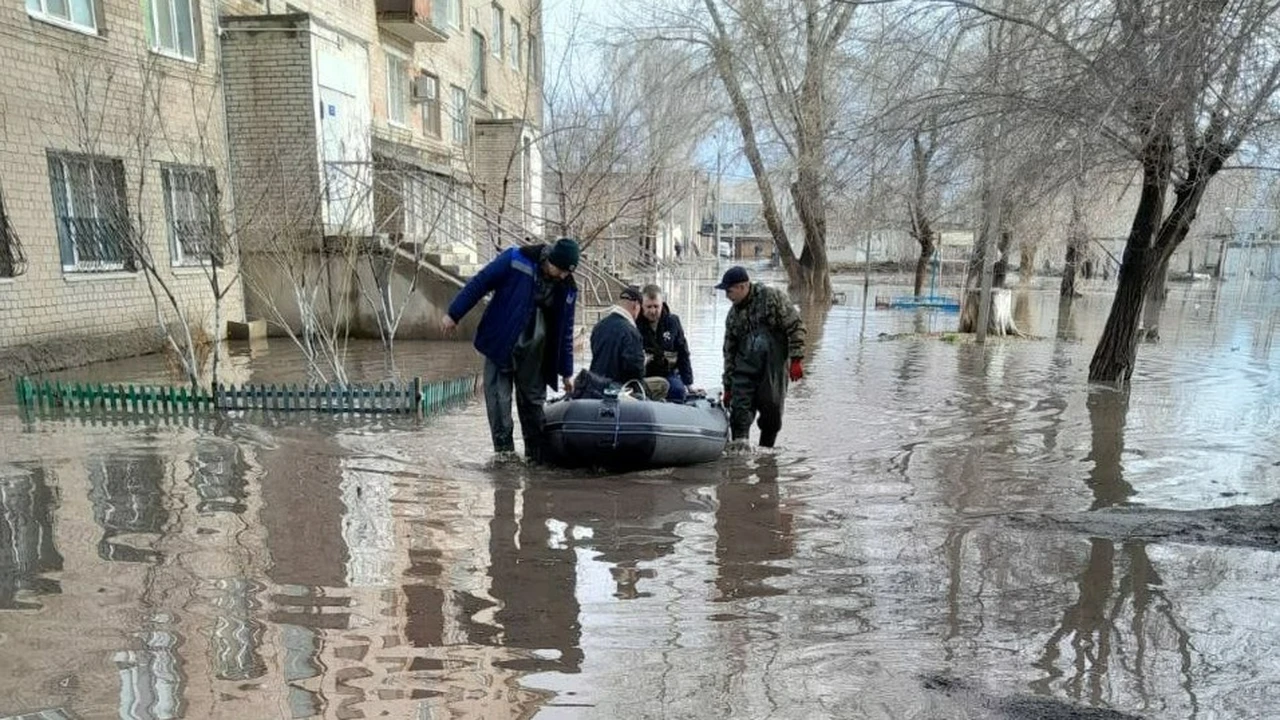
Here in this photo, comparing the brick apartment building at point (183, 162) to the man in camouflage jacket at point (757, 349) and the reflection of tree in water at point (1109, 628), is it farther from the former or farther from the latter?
the reflection of tree in water at point (1109, 628)

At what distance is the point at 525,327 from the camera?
5578 mm

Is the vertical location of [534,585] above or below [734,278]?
below

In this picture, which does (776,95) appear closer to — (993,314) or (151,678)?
(993,314)

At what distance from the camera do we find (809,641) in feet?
10.3

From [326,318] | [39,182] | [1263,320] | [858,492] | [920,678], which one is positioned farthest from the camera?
[1263,320]

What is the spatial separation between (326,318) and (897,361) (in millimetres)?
9523

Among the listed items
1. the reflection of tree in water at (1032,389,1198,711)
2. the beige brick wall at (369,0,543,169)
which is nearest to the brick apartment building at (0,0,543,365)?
the beige brick wall at (369,0,543,169)

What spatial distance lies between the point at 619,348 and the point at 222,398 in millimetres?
3831

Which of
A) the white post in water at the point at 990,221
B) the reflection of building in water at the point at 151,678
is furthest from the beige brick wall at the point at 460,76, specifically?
the reflection of building in water at the point at 151,678

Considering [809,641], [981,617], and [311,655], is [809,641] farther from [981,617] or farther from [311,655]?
[311,655]

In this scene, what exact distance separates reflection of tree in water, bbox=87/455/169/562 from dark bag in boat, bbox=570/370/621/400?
2662 mm

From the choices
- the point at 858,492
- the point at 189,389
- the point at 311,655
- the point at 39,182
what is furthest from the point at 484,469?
the point at 39,182

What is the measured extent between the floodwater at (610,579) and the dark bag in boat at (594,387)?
59cm

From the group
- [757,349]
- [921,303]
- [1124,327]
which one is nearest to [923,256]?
[921,303]
